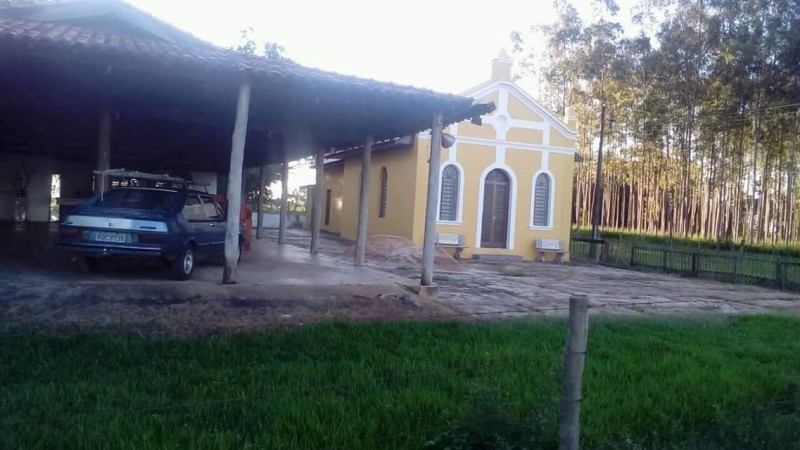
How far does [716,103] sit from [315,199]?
1837 cm

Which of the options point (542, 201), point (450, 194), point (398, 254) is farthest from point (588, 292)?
point (542, 201)

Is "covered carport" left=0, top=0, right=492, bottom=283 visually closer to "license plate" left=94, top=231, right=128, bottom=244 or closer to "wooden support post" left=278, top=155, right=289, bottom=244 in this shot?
"wooden support post" left=278, top=155, right=289, bottom=244

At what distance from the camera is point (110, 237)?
9531 millimetres

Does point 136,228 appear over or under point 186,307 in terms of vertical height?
over

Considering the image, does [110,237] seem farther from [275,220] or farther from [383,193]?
[275,220]

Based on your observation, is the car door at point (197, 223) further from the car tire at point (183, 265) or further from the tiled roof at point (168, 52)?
the tiled roof at point (168, 52)

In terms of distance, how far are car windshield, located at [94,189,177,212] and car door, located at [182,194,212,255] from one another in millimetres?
289

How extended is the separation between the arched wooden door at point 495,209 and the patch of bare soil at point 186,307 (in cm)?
1361

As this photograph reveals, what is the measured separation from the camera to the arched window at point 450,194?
2300 centimetres

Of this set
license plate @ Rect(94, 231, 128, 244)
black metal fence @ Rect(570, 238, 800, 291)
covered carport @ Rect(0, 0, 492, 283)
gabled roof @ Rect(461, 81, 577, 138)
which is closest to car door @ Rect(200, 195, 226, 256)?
covered carport @ Rect(0, 0, 492, 283)

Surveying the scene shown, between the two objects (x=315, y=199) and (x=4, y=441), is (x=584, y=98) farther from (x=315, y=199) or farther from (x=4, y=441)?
(x=4, y=441)

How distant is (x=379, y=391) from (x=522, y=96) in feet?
63.4

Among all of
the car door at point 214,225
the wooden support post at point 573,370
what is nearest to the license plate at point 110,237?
the car door at point 214,225

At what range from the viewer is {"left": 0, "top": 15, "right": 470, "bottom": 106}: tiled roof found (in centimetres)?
799
